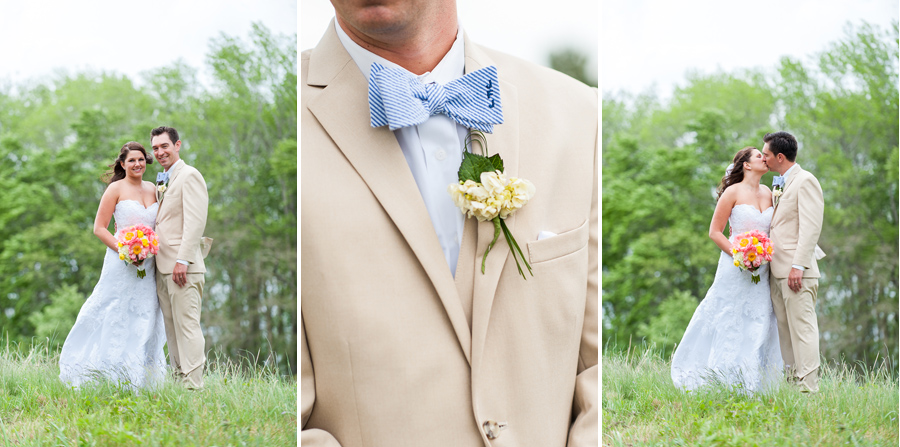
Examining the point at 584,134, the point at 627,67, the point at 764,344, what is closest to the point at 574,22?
the point at 584,134

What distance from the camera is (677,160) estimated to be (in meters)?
3.44

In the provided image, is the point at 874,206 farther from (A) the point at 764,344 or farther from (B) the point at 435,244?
(B) the point at 435,244

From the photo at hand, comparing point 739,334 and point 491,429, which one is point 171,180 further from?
point 739,334

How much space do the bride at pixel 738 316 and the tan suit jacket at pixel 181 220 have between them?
222 centimetres

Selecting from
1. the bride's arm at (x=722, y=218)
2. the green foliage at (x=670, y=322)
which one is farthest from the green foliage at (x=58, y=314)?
the bride's arm at (x=722, y=218)

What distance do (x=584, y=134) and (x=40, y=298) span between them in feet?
9.87

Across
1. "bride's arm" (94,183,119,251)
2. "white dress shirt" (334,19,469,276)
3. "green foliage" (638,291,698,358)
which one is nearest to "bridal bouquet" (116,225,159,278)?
"bride's arm" (94,183,119,251)

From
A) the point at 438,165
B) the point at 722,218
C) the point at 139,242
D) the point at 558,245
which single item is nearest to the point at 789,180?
the point at 722,218

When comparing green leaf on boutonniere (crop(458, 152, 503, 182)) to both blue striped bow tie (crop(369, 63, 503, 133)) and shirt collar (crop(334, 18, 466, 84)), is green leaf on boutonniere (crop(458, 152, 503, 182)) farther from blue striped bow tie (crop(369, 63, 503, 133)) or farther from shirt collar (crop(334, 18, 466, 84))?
shirt collar (crop(334, 18, 466, 84))

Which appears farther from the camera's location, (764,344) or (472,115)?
(764,344)

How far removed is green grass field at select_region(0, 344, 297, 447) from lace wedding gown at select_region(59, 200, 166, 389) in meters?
0.08

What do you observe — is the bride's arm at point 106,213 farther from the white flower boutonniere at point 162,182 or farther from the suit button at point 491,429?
the suit button at point 491,429

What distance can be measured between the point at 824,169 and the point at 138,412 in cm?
324

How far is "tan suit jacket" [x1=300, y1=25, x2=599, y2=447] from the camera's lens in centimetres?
146
